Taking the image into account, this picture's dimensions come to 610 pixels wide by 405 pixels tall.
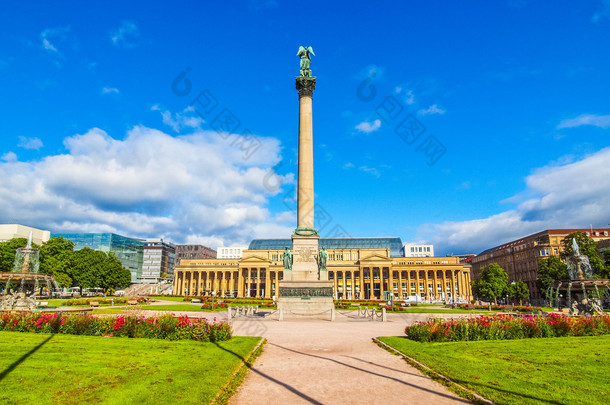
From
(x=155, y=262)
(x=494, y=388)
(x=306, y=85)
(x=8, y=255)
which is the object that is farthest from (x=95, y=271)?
(x=155, y=262)

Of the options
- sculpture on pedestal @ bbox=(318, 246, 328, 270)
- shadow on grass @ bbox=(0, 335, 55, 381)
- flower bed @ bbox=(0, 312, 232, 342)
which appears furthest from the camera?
sculpture on pedestal @ bbox=(318, 246, 328, 270)

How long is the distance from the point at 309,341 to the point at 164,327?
771cm

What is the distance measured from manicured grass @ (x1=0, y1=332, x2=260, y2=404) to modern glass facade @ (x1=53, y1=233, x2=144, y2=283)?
15874cm

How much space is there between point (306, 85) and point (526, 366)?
3950 cm

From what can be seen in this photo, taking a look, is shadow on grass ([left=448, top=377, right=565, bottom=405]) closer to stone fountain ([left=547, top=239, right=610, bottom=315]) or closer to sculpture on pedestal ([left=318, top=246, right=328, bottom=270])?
stone fountain ([left=547, top=239, right=610, bottom=315])

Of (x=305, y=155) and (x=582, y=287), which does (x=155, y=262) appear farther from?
(x=582, y=287)

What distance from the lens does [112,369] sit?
39.6 feet

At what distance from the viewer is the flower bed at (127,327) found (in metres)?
19.2

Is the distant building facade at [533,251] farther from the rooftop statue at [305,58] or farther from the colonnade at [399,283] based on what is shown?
the rooftop statue at [305,58]

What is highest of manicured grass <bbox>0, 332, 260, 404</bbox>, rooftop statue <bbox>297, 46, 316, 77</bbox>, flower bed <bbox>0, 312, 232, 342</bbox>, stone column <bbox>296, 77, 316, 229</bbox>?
rooftop statue <bbox>297, 46, 316, 77</bbox>

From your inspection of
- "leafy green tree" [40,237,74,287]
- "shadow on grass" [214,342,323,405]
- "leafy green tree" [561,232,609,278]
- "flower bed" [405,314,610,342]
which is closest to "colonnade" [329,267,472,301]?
"leafy green tree" [561,232,609,278]

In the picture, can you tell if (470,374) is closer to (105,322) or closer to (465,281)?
(105,322)

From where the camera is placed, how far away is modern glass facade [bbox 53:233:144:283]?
160 meters

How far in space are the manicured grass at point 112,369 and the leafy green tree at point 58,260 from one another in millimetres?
70183
